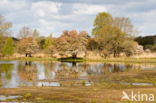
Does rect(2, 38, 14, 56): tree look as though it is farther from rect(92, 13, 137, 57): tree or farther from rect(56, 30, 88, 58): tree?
rect(92, 13, 137, 57): tree

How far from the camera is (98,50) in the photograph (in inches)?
4341

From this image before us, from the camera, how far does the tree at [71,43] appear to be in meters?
101

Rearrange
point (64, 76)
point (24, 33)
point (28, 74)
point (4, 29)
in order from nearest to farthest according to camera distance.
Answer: point (64, 76), point (28, 74), point (4, 29), point (24, 33)

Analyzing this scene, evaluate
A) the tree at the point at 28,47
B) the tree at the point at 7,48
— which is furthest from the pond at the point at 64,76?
the tree at the point at 28,47

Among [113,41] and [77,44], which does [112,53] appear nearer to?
[113,41]

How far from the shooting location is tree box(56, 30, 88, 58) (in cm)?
10112

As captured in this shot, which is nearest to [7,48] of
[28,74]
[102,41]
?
[102,41]

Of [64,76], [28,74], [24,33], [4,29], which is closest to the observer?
[64,76]

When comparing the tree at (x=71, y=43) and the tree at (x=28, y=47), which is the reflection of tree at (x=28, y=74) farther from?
the tree at (x=28, y=47)

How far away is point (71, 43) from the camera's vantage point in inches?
4048

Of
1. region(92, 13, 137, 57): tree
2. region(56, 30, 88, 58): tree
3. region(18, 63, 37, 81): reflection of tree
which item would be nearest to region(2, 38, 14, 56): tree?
region(56, 30, 88, 58): tree

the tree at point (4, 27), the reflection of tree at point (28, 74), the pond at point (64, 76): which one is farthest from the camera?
the tree at point (4, 27)

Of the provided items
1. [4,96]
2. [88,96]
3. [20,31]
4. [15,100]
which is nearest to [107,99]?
[88,96]

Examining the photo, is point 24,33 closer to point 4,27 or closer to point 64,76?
point 4,27
